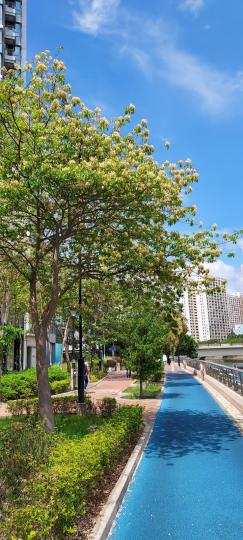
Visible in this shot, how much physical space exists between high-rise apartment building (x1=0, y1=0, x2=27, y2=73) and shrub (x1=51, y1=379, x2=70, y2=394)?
4283 cm

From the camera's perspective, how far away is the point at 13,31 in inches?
2314

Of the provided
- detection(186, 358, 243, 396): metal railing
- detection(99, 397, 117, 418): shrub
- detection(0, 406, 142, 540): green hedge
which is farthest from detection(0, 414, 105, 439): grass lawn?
detection(186, 358, 243, 396): metal railing

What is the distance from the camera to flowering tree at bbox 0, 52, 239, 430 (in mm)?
11351

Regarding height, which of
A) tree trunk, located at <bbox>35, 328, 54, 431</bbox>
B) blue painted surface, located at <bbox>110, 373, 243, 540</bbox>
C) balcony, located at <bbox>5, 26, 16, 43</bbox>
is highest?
balcony, located at <bbox>5, 26, 16, 43</bbox>

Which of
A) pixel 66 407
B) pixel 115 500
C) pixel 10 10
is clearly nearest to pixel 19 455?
pixel 115 500

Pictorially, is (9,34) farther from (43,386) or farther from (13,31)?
(43,386)

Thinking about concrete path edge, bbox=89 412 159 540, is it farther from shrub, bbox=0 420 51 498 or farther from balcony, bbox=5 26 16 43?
balcony, bbox=5 26 16 43

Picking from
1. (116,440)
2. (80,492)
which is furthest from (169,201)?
(80,492)

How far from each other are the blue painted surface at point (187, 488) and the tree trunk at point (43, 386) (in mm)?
2998

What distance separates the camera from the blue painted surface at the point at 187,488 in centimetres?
678

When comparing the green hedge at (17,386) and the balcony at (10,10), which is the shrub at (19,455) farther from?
the balcony at (10,10)

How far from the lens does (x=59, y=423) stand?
1580 centimetres

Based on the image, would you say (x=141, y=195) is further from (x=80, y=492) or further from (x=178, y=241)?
(x=80, y=492)

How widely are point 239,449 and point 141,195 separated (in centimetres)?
720
